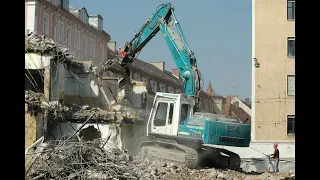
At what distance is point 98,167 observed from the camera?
1177 cm

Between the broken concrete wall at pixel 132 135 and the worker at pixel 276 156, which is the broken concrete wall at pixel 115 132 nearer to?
the broken concrete wall at pixel 132 135

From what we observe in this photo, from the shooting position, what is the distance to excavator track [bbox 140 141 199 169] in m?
13.5

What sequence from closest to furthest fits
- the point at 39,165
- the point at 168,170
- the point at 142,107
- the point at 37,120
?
the point at 39,165 → the point at 168,170 → the point at 37,120 → the point at 142,107

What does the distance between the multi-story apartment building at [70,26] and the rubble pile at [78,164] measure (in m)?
15.7

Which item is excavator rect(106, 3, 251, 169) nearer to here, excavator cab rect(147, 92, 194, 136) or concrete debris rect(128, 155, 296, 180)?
excavator cab rect(147, 92, 194, 136)

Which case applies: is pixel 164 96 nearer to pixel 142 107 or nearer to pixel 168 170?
pixel 168 170

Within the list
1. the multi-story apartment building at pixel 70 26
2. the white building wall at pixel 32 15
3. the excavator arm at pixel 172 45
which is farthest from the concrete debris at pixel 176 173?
the white building wall at pixel 32 15

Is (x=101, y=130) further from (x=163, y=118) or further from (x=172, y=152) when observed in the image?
(x=172, y=152)

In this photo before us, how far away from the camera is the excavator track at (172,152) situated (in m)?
13.5

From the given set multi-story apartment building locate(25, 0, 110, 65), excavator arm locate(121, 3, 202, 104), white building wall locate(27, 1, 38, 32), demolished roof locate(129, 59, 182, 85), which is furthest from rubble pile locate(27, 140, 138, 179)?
demolished roof locate(129, 59, 182, 85)

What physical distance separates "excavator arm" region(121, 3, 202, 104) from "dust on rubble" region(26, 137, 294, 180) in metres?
2.78
